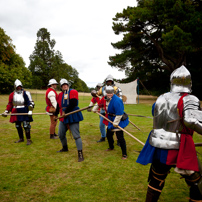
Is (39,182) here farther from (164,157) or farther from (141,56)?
(141,56)

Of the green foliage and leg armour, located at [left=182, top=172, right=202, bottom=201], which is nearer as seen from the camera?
leg armour, located at [left=182, top=172, right=202, bottom=201]

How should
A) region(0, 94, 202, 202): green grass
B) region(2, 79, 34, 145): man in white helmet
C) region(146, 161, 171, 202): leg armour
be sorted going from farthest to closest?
region(2, 79, 34, 145): man in white helmet < region(0, 94, 202, 202): green grass < region(146, 161, 171, 202): leg armour

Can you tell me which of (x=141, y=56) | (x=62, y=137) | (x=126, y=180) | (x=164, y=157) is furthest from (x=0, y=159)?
(x=141, y=56)

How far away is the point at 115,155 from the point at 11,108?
3456mm

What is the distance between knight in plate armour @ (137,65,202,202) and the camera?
1.96m

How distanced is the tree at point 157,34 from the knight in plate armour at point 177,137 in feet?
44.2

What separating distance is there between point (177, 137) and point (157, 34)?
19.9 meters

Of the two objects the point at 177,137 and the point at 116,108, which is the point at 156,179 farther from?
the point at 116,108

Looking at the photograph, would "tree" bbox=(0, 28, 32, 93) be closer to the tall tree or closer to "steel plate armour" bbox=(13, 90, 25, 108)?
the tall tree

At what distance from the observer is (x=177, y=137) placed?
2.08 m

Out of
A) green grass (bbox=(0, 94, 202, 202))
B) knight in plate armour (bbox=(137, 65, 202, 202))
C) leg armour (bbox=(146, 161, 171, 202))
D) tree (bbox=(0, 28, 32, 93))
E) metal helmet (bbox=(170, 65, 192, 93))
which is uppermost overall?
tree (bbox=(0, 28, 32, 93))

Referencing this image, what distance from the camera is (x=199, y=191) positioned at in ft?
6.69

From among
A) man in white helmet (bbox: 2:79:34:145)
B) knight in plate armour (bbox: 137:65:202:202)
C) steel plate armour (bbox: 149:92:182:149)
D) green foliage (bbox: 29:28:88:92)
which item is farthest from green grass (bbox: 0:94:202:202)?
green foliage (bbox: 29:28:88:92)

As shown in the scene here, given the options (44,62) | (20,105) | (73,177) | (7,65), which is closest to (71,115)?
(73,177)
